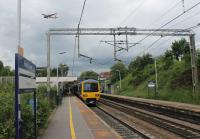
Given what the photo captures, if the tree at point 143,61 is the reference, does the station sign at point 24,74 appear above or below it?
below

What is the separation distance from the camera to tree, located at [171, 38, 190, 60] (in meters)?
70.6

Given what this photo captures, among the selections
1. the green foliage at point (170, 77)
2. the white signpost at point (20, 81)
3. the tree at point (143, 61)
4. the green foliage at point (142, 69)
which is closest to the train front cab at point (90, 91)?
the green foliage at point (170, 77)

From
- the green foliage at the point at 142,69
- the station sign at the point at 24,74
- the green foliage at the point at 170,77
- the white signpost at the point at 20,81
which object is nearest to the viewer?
the white signpost at the point at 20,81

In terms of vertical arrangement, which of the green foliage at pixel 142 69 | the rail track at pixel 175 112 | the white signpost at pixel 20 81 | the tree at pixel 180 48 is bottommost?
the rail track at pixel 175 112

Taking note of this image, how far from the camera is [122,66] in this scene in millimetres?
131250

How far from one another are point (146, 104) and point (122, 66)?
304 ft

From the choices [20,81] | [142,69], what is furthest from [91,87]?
[142,69]

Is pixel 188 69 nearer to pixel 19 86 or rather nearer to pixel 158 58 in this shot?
pixel 158 58

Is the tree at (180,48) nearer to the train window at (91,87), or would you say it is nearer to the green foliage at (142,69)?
the green foliage at (142,69)

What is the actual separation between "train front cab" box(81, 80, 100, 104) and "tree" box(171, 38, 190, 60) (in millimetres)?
30709

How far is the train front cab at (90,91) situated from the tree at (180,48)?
101ft

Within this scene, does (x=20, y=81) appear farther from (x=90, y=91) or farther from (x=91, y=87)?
(x=91, y=87)

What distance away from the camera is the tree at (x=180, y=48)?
7055cm

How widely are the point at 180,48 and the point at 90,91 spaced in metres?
33.8
